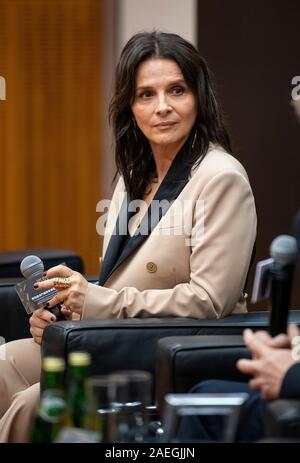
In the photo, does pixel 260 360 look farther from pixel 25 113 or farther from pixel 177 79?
pixel 25 113

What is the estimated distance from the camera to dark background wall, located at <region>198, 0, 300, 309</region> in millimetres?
5457

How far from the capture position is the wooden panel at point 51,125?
621 cm

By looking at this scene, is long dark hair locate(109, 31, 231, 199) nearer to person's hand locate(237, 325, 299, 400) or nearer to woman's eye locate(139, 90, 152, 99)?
woman's eye locate(139, 90, 152, 99)

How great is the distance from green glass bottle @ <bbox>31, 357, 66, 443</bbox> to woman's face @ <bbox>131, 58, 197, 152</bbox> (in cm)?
128

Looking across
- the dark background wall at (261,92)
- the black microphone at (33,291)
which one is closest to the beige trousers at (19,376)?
the black microphone at (33,291)

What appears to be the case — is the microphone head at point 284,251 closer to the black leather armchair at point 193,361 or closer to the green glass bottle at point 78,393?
the green glass bottle at point 78,393

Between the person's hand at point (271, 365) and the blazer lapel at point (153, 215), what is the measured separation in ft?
3.12

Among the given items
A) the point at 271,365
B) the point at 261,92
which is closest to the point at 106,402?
the point at 271,365

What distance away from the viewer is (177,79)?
3.35m

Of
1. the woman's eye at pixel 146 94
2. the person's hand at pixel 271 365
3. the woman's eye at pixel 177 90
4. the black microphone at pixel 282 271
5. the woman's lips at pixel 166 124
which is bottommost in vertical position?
the person's hand at pixel 271 365

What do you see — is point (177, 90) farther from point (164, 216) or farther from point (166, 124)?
point (164, 216)

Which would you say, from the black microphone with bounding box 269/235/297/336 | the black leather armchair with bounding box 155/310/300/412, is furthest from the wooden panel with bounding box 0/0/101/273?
the black microphone with bounding box 269/235/297/336

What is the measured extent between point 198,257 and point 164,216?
22 cm
